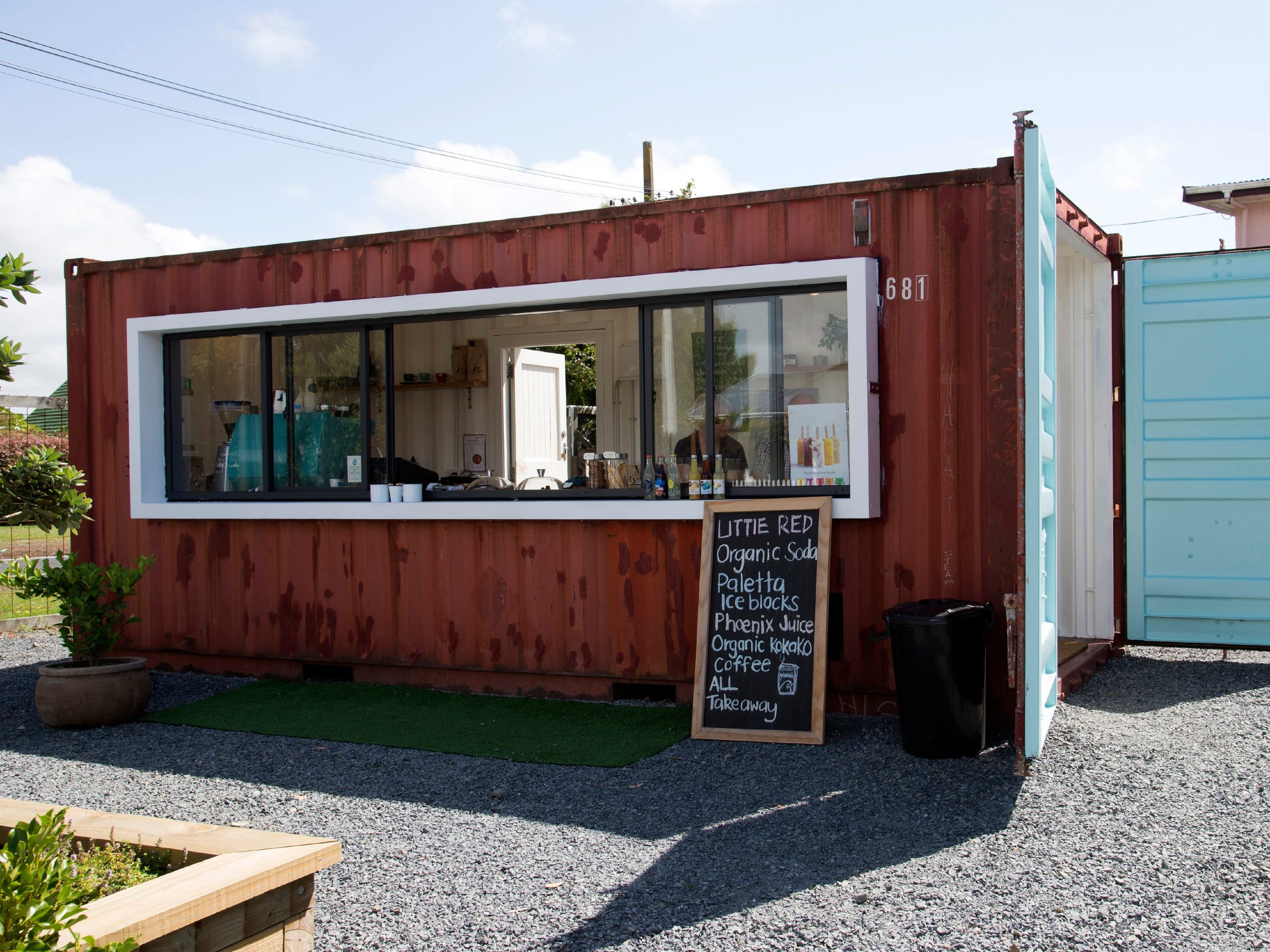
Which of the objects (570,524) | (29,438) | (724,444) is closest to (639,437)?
(724,444)

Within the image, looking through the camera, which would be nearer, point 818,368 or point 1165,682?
point 818,368

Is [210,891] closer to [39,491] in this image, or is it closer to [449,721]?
[39,491]

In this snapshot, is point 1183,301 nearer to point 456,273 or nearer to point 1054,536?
point 1054,536

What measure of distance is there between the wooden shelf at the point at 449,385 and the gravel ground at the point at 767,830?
4224 millimetres

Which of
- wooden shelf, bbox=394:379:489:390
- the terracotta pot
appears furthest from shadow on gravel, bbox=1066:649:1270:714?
wooden shelf, bbox=394:379:489:390

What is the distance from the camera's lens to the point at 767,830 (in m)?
3.94

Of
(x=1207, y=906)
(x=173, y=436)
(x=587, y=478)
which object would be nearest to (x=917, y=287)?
(x=587, y=478)

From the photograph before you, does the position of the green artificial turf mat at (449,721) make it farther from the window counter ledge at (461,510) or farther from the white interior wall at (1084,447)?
the white interior wall at (1084,447)

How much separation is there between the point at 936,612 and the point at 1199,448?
278cm

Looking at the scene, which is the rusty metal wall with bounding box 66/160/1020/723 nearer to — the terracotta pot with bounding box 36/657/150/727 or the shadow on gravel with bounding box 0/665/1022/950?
the shadow on gravel with bounding box 0/665/1022/950

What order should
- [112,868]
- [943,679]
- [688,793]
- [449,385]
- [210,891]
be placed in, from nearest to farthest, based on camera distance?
[210,891] < [112,868] < [688,793] < [943,679] < [449,385]

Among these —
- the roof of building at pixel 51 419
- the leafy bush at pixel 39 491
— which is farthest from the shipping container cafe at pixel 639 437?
the roof of building at pixel 51 419

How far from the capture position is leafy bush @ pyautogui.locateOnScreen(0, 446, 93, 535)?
263 centimetres

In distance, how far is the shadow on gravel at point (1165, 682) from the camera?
5672 mm
